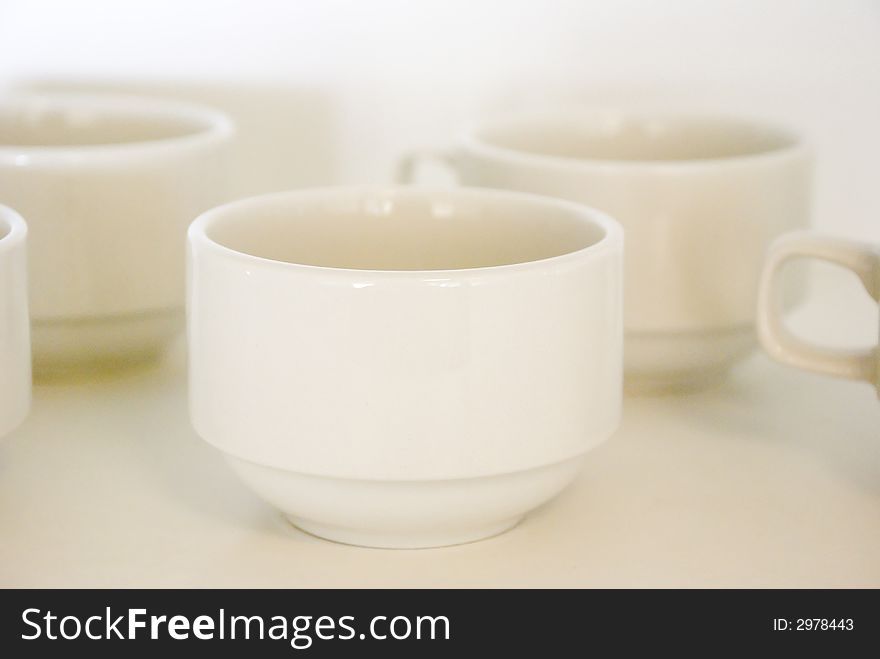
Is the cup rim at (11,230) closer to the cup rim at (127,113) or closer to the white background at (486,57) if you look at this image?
the cup rim at (127,113)

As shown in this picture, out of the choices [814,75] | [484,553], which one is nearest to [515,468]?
→ [484,553]

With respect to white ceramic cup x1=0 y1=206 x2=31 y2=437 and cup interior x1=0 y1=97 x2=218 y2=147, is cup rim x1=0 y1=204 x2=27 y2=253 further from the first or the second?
cup interior x1=0 y1=97 x2=218 y2=147

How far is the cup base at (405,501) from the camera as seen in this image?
518mm

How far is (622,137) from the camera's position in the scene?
0.87 metres

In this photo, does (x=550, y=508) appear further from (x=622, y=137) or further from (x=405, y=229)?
(x=622, y=137)

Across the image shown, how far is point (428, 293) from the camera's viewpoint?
1.61 ft

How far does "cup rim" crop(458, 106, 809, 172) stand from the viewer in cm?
69

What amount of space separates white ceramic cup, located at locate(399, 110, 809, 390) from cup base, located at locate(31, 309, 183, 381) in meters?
0.19

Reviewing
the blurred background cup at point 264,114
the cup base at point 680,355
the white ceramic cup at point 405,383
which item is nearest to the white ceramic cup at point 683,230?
the cup base at point 680,355

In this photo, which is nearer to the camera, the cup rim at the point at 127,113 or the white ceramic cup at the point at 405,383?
the white ceramic cup at the point at 405,383

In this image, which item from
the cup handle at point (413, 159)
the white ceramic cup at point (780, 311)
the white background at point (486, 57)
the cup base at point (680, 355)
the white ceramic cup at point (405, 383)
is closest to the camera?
the white ceramic cup at point (405, 383)

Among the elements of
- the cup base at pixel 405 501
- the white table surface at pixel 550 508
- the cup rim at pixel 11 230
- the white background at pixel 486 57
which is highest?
the white background at pixel 486 57

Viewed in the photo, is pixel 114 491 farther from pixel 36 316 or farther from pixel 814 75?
pixel 814 75

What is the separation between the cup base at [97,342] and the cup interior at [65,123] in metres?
0.16
